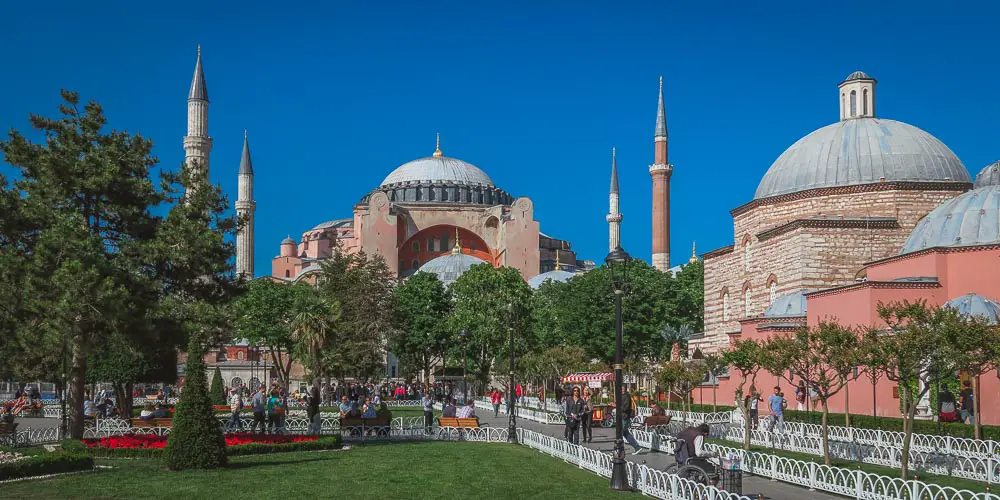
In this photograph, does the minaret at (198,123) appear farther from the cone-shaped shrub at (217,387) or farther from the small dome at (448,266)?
the cone-shaped shrub at (217,387)

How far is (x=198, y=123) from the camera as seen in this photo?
59.1 metres

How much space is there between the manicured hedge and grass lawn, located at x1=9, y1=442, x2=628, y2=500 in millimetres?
352

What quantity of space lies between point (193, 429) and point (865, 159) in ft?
82.4

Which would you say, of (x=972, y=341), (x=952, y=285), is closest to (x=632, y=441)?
(x=972, y=341)

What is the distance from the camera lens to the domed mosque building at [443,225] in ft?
242

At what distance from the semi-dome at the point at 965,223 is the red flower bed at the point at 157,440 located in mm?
16814

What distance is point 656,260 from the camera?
209 feet

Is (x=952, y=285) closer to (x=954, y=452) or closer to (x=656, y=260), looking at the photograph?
(x=954, y=452)

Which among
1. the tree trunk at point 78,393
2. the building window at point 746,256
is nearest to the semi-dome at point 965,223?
the building window at point 746,256

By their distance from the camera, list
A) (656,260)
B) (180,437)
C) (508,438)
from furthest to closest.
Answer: (656,260) < (508,438) < (180,437)

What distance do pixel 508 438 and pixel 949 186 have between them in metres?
18.0

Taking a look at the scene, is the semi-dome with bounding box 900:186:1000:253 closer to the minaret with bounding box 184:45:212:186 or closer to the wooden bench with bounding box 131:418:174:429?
the wooden bench with bounding box 131:418:174:429

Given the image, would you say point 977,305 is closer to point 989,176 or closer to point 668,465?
point 989,176

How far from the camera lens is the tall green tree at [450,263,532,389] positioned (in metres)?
43.9
